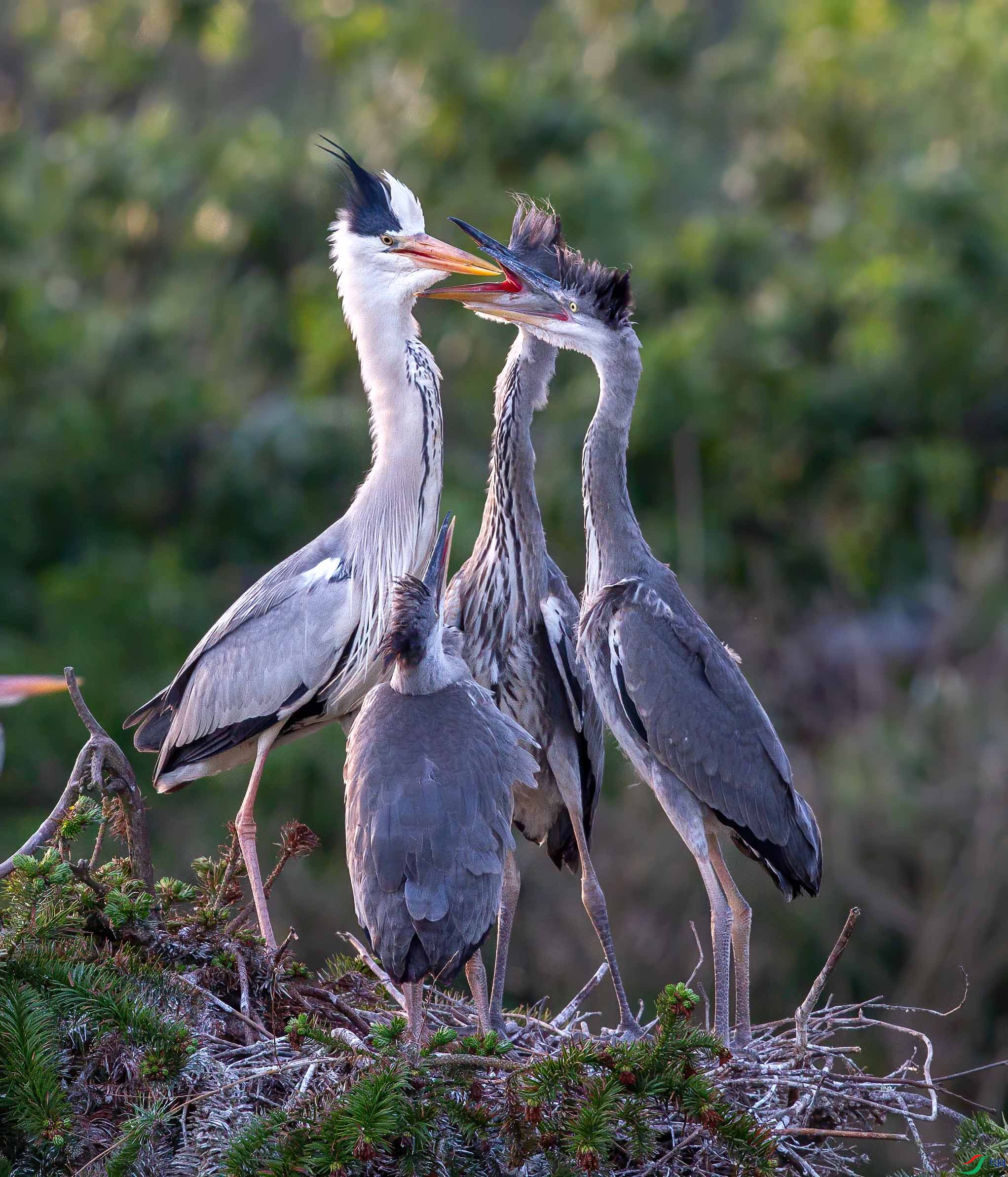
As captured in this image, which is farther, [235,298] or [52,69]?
[52,69]

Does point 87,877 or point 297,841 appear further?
point 297,841

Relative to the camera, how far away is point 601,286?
4809 millimetres

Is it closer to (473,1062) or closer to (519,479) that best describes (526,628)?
(519,479)

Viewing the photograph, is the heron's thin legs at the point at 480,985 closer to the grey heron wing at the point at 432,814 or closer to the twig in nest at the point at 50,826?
the grey heron wing at the point at 432,814

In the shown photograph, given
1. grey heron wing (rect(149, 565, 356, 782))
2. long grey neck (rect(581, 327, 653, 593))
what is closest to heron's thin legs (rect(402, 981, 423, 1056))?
grey heron wing (rect(149, 565, 356, 782))

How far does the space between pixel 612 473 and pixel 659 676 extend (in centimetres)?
65

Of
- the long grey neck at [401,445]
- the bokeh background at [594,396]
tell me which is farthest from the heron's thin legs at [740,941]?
the bokeh background at [594,396]

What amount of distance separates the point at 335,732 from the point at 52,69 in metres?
8.63

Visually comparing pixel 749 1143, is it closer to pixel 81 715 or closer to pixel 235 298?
pixel 81 715

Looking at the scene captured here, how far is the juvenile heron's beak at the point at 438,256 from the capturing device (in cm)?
509

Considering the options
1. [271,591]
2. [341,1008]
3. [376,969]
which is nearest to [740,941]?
[376,969]

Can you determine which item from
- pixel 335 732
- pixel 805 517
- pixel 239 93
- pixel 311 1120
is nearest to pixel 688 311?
pixel 805 517

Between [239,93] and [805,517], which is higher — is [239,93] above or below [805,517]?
above

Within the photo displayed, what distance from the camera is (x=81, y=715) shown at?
3.78m
